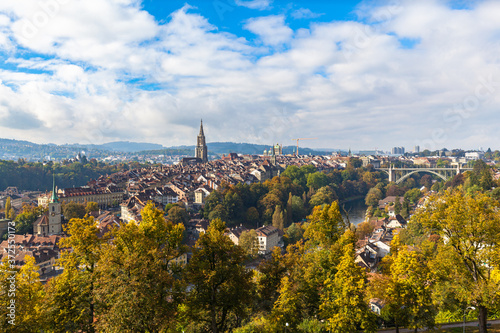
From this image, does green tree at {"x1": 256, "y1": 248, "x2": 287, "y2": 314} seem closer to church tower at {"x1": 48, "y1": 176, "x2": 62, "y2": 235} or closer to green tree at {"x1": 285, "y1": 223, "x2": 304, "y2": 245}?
green tree at {"x1": 285, "y1": 223, "x2": 304, "y2": 245}

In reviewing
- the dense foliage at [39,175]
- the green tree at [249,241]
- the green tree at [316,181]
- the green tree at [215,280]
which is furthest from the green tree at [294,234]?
the dense foliage at [39,175]

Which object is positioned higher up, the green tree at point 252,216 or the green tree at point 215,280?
the green tree at point 215,280

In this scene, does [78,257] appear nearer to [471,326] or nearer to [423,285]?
[423,285]

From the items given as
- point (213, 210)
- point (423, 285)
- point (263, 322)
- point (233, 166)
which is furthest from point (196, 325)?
point (233, 166)

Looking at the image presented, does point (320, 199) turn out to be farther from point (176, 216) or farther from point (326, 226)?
point (326, 226)

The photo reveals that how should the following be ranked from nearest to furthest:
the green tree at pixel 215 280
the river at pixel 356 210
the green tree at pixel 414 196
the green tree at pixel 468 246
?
the green tree at pixel 468 246
the green tree at pixel 215 280
the river at pixel 356 210
the green tree at pixel 414 196

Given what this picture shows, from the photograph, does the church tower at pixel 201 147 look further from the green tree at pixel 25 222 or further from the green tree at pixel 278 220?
the green tree at pixel 25 222
